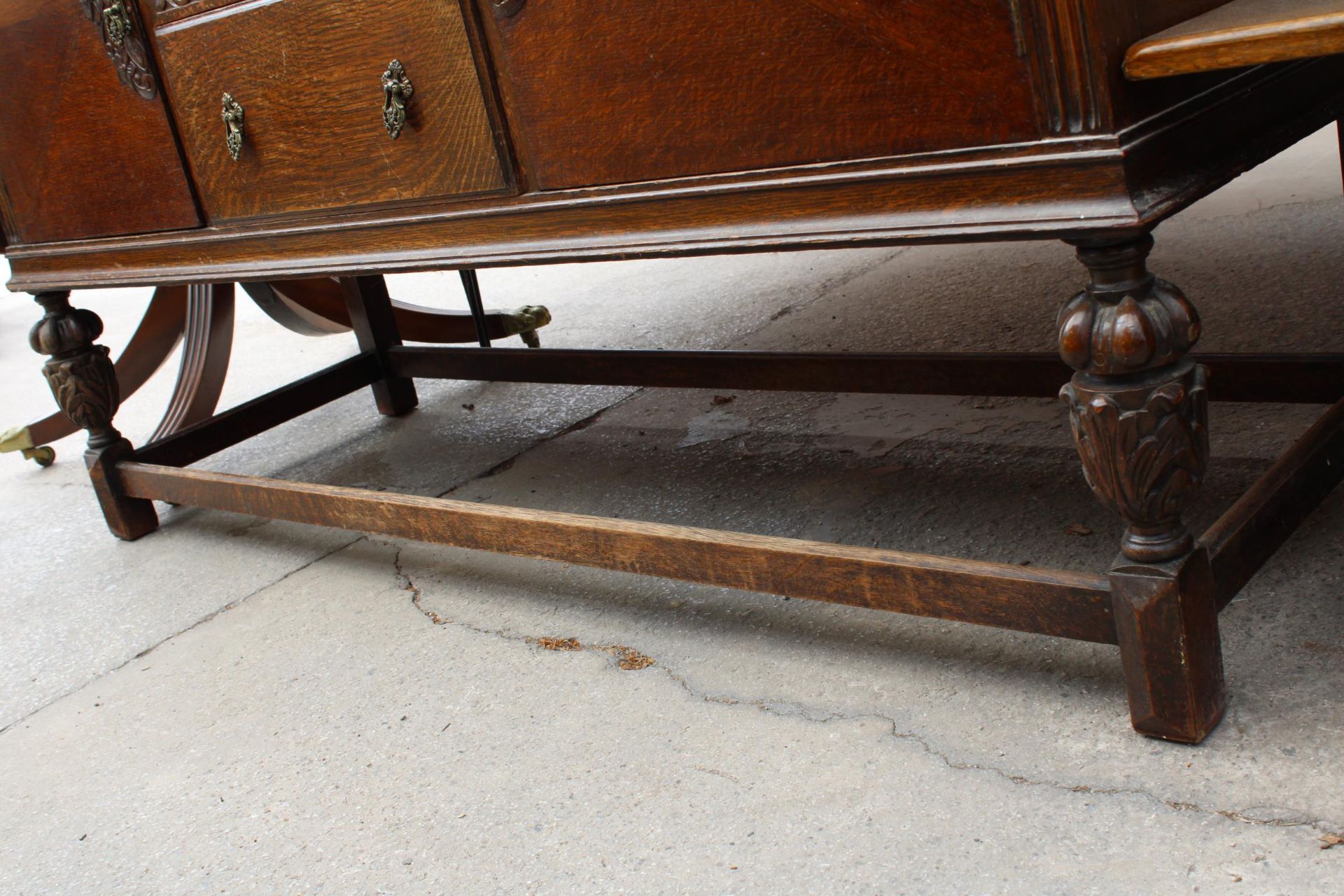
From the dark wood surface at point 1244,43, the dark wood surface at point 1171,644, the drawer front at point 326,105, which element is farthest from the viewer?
the drawer front at point 326,105

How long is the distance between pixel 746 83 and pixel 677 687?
0.80 m

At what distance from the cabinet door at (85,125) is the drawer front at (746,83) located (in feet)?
2.73

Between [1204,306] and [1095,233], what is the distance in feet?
5.90

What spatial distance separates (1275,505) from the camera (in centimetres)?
139

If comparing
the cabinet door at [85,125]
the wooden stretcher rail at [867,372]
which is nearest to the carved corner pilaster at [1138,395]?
the wooden stretcher rail at [867,372]

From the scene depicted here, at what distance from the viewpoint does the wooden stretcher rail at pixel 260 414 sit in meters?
2.72

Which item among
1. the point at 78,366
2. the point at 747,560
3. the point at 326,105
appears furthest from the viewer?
the point at 78,366

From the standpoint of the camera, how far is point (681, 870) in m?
1.26

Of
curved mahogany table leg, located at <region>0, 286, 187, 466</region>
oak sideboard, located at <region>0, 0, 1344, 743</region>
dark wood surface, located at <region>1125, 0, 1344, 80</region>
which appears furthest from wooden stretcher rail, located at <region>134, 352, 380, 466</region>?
dark wood surface, located at <region>1125, 0, 1344, 80</region>

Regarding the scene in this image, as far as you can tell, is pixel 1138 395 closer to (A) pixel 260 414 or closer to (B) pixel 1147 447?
(B) pixel 1147 447

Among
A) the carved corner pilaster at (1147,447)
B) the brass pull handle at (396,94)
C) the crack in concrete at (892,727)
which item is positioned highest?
the brass pull handle at (396,94)

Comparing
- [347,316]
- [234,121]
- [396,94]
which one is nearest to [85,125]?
[234,121]

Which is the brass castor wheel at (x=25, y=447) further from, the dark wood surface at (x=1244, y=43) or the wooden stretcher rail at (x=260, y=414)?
the dark wood surface at (x=1244, y=43)

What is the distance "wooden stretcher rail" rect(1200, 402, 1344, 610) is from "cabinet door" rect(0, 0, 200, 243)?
64.7 inches
